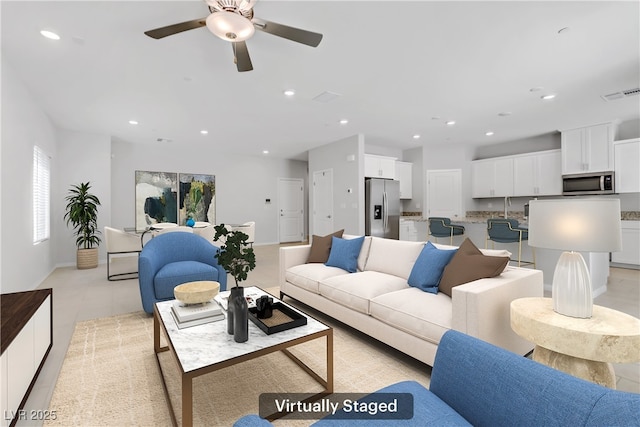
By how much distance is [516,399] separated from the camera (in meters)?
0.90

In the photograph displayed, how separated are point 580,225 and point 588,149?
5818 mm

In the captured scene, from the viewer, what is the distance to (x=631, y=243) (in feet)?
17.5

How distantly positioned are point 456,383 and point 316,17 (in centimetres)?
266

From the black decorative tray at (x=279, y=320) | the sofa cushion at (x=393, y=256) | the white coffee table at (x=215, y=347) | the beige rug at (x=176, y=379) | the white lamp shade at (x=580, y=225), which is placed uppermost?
the white lamp shade at (x=580, y=225)

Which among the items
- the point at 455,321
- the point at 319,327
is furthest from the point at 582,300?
the point at 319,327

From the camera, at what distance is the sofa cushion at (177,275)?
9.36 ft

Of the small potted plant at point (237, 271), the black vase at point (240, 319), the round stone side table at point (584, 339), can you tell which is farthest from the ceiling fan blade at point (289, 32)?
the round stone side table at point (584, 339)

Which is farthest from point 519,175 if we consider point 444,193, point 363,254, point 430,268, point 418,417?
point 418,417

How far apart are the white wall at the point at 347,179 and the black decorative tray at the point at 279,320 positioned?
174 inches

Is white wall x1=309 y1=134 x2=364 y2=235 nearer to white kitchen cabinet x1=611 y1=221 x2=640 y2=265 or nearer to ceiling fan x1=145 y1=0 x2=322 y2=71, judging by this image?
ceiling fan x1=145 y1=0 x2=322 y2=71

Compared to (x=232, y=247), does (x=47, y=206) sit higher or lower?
higher

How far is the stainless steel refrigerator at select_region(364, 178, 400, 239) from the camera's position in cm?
638

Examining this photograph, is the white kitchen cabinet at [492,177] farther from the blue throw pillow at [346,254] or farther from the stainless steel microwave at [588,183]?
the blue throw pillow at [346,254]

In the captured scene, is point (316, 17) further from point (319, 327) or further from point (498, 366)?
point (498, 366)
